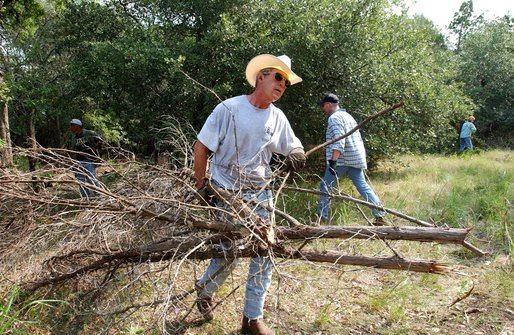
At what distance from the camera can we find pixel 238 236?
2.37 meters

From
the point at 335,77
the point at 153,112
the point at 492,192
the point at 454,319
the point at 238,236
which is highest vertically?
the point at 335,77

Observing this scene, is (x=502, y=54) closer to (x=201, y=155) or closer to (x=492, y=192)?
(x=492, y=192)

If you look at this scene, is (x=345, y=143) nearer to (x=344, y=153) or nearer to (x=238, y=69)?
(x=344, y=153)

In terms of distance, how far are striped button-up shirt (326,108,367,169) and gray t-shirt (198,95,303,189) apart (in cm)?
186

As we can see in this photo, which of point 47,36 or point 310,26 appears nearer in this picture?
point 310,26

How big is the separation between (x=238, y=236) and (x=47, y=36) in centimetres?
1205

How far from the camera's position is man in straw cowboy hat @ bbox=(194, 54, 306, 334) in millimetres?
2453

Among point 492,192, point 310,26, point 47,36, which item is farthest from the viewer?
point 47,36

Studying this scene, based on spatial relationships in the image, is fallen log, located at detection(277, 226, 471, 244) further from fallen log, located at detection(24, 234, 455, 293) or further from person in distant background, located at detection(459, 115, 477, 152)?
person in distant background, located at detection(459, 115, 477, 152)

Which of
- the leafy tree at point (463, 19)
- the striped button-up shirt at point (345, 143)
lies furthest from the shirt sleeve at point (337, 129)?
the leafy tree at point (463, 19)

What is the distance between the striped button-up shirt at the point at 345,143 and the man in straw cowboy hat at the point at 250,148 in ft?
6.22

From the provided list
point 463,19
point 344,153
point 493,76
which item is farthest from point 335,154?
point 463,19

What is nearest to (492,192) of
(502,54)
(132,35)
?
(132,35)

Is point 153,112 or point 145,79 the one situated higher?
point 145,79
